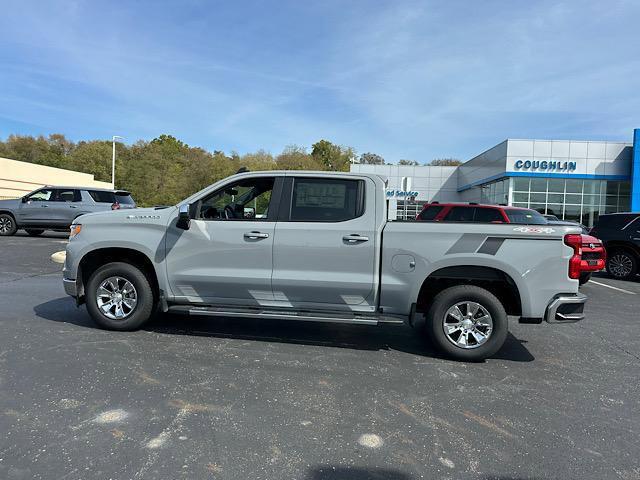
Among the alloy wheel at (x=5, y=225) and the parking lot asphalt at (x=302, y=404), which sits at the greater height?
the alloy wheel at (x=5, y=225)

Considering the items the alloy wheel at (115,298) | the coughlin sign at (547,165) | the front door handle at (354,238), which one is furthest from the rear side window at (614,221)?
the coughlin sign at (547,165)

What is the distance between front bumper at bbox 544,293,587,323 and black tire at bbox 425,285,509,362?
0.45 meters

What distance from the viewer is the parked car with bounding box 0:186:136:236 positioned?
16828 millimetres

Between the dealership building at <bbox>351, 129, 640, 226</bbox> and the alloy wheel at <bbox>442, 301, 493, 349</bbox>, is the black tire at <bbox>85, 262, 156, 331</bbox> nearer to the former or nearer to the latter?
the alloy wheel at <bbox>442, 301, 493, 349</bbox>

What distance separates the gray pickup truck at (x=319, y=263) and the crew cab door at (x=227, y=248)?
0.5 inches

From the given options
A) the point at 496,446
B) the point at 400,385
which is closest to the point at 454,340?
the point at 400,385

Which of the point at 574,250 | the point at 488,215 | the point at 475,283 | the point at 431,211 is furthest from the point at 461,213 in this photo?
the point at 574,250

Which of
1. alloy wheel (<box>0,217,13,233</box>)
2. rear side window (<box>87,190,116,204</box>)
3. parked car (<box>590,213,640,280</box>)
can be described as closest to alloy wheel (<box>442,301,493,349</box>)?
parked car (<box>590,213,640,280</box>)

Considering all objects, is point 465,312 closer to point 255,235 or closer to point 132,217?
point 255,235

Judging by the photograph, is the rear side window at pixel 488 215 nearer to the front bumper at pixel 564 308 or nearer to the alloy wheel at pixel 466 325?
the front bumper at pixel 564 308

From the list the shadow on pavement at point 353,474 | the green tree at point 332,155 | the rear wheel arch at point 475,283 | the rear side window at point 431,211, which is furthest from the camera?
the green tree at point 332,155

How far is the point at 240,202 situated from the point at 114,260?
1.74 m

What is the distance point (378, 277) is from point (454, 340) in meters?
1.05

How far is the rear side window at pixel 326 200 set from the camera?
17.0 feet
